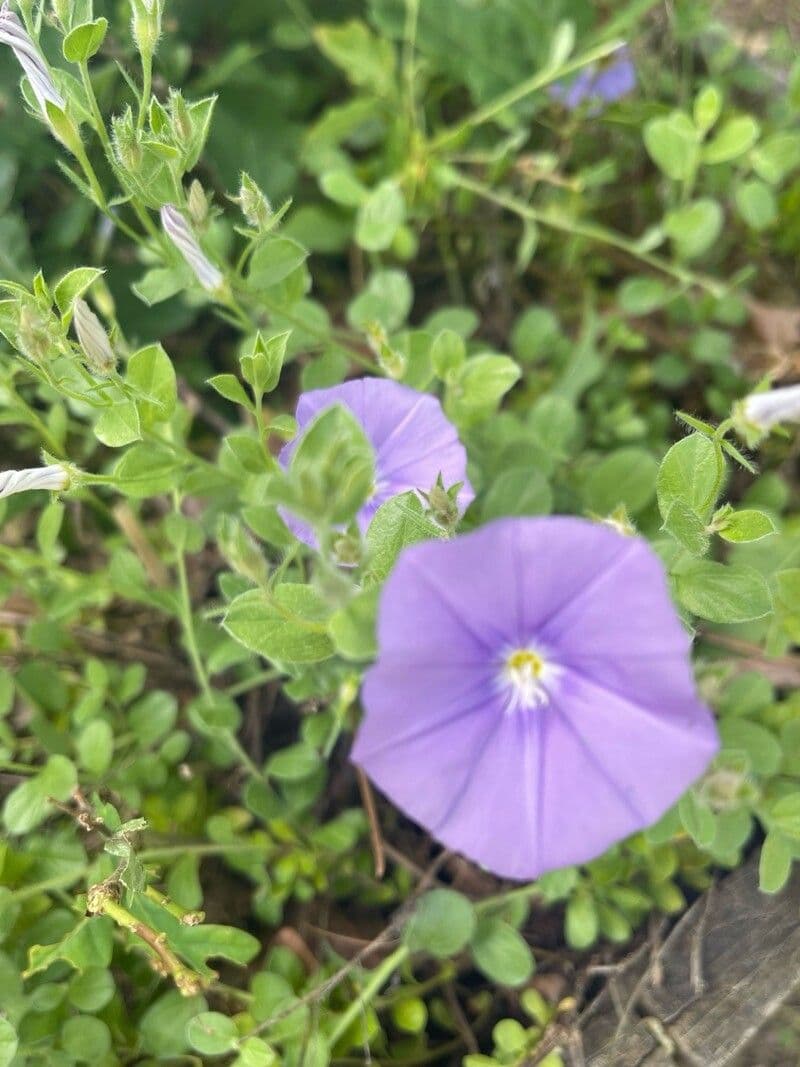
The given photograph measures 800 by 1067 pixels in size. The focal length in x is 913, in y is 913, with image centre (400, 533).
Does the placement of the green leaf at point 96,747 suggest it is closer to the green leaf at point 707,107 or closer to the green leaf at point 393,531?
the green leaf at point 393,531

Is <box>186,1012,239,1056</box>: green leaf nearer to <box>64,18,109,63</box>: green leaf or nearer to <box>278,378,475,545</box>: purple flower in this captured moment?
<box>278,378,475,545</box>: purple flower

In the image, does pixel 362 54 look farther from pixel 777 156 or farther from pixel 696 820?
pixel 696 820

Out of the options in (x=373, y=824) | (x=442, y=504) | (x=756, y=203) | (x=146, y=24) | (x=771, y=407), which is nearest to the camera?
(x=771, y=407)

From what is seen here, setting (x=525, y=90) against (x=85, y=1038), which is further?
(x=525, y=90)

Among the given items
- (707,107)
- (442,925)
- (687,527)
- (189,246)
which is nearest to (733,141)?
(707,107)

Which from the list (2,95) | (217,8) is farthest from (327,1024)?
(217,8)

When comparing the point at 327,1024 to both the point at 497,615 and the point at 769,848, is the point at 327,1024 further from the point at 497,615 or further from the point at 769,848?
the point at 497,615

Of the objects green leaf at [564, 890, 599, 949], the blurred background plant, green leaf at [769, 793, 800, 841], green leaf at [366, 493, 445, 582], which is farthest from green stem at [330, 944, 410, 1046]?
green leaf at [366, 493, 445, 582]
